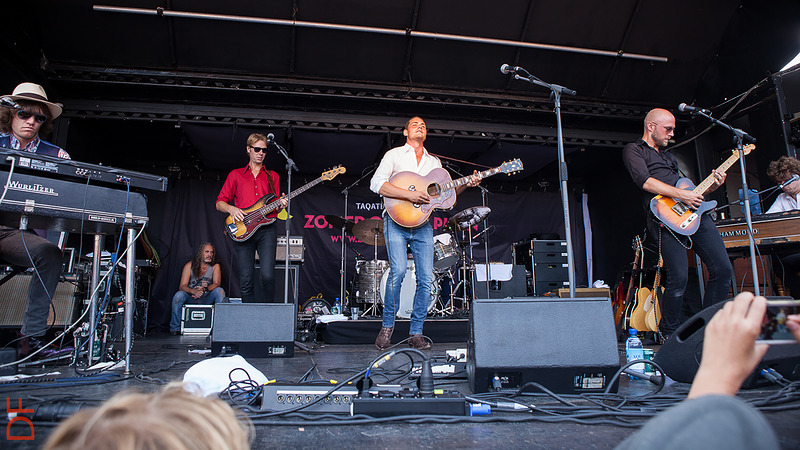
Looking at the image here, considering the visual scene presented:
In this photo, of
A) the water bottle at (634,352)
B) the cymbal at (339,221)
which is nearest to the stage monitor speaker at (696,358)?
the water bottle at (634,352)

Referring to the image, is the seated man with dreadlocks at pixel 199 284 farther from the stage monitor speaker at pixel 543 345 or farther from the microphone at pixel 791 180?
the microphone at pixel 791 180

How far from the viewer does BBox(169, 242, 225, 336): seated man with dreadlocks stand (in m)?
7.00

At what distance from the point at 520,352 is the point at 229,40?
5.35 metres

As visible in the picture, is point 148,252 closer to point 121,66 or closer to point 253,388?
point 121,66

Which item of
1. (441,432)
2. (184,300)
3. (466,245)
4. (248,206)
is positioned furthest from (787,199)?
(184,300)

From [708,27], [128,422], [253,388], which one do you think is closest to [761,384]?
[253,388]

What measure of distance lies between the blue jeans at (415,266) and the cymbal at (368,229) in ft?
8.86

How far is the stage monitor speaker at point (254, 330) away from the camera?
3484mm

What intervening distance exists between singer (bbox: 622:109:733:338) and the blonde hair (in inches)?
152

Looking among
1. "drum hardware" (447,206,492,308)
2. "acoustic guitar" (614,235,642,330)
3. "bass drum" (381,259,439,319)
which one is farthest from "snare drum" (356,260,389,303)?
"acoustic guitar" (614,235,642,330)

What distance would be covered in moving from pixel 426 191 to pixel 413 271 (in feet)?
8.83

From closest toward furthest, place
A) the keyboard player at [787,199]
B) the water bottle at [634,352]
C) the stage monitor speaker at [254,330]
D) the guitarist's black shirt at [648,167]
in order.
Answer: the water bottle at [634,352], the stage monitor speaker at [254,330], the guitarist's black shirt at [648,167], the keyboard player at [787,199]

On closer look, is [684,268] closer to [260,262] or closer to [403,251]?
[403,251]

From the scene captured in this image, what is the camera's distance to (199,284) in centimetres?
719
